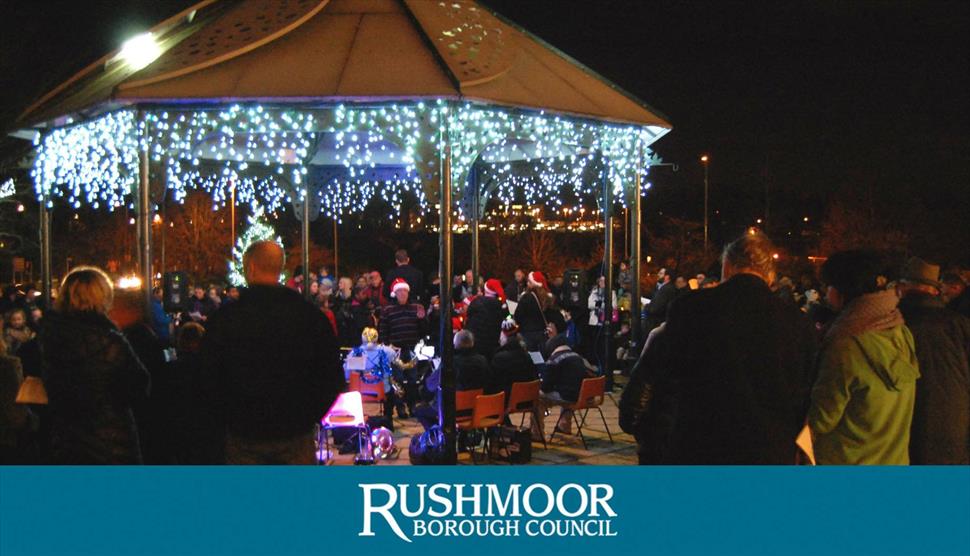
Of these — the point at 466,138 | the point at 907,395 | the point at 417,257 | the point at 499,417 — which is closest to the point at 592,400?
the point at 499,417

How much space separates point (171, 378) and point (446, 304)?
414 cm

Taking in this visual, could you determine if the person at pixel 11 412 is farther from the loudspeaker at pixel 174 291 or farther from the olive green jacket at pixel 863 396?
the loudspeaker at pixel 174 291

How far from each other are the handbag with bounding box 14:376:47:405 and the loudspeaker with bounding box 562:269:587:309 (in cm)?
1155

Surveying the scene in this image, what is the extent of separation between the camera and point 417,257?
41000 millimetres

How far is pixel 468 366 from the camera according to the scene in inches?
349

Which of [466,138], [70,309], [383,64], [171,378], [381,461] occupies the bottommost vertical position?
[381,461]

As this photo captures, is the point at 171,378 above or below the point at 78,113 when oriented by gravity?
below

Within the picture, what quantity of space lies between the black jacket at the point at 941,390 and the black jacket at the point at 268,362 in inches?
122

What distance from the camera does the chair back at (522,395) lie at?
347 inches

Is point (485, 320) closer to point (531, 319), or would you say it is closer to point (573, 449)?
point (573, 449)

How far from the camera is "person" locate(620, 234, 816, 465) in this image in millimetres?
3641

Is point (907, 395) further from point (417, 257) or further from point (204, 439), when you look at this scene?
point (417, 257)

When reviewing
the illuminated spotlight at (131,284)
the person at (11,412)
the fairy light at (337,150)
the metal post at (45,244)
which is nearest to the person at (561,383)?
the fairy light at (337,150)

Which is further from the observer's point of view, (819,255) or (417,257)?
(819,255)
